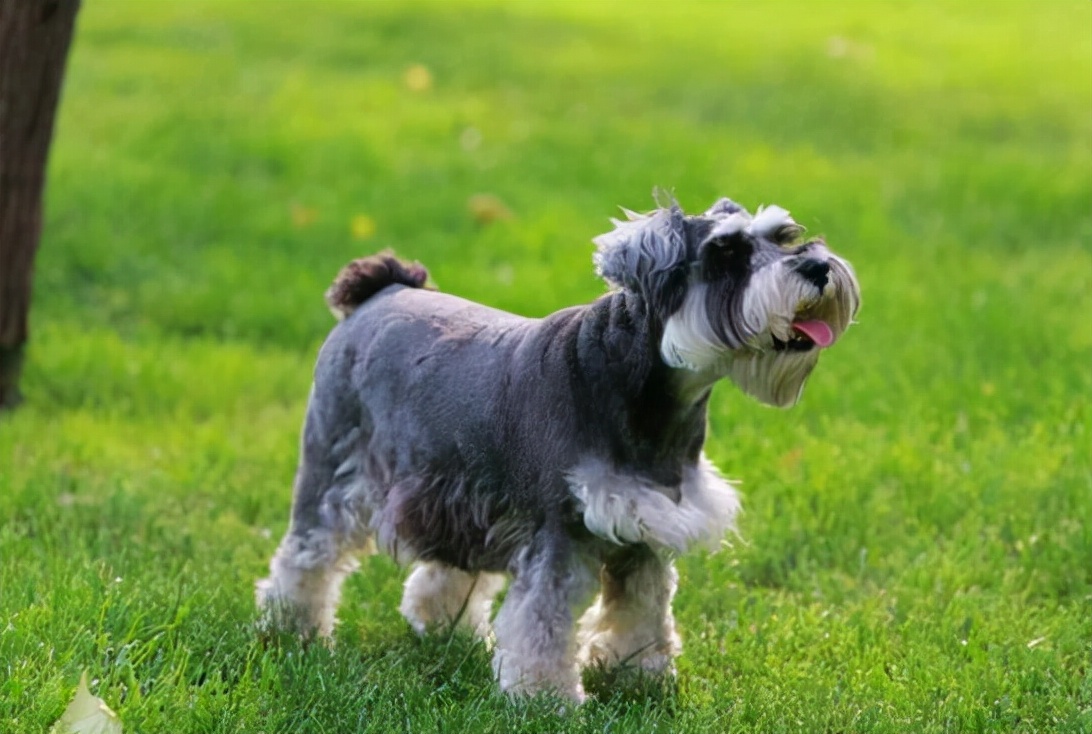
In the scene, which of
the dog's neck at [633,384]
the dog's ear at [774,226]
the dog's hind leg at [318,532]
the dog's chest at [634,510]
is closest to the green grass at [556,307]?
the dog's hind leg at [318,532]

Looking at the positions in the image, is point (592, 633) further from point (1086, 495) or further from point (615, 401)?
point (1086, 495)

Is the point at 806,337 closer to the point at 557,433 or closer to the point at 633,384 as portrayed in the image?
the point at 633,384

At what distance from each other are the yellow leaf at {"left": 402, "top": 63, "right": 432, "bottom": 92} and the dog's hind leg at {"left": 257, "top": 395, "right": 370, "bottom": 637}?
8307mm

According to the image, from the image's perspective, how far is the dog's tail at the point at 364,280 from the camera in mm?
5004

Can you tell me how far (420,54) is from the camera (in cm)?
1379

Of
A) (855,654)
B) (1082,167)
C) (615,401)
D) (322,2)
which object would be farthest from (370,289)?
(322,2)

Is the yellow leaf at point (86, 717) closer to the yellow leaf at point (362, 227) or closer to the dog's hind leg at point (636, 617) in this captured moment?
the dog's hind leg at point (636, 617)

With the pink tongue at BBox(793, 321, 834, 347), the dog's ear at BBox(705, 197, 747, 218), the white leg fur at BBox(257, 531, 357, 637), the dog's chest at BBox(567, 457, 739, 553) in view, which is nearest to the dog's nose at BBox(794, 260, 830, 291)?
the pink tongue at BBox(793, 321, 834, 347)

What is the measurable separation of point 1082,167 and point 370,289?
7414mm

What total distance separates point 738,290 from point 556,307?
13.8ft

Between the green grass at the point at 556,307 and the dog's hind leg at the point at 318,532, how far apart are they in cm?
22

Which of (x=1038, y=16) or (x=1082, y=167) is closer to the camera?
(x=1082, y=167)

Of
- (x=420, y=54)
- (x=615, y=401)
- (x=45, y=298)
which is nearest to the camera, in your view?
(x=615, y=401)

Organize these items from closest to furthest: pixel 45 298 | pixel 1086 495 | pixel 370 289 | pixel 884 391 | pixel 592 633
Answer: pixel 592 633
pixel 370 289
pixel 1086 495
pixel 884 391
pixel 45 298
